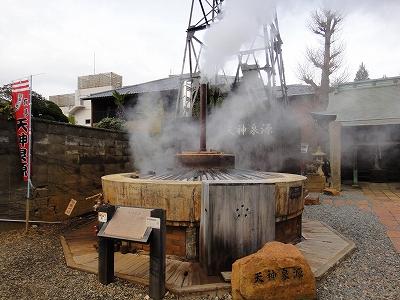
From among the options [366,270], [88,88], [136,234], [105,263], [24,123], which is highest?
[88,88]

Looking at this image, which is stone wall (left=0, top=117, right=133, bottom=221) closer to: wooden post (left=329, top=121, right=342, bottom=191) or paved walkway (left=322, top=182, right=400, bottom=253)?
paved walkway (left=322, top=182, right=400, bottom=253)

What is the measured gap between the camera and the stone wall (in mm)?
5359

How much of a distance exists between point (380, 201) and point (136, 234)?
→ 349 inches

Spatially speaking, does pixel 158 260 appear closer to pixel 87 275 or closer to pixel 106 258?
pixel 106 258

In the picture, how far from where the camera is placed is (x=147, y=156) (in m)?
9.30

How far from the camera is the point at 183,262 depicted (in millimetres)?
3805

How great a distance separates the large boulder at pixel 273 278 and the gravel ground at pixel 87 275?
280mm

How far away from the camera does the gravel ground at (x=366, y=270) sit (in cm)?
316

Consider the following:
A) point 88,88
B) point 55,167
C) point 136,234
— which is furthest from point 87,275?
point 88,88

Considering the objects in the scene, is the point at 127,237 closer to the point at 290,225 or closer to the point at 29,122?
the point at 290,225

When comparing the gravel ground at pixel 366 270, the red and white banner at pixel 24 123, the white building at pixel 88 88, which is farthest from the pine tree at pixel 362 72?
the red and white banner at pixel 24 123

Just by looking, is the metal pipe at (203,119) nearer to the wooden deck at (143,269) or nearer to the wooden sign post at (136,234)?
the wooden deck at (143,269)

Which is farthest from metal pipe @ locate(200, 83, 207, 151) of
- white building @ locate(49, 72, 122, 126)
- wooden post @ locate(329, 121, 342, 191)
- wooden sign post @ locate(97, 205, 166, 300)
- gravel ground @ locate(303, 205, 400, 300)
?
white building @ locate(49, 72, 122, 126)

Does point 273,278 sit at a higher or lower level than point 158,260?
lower
